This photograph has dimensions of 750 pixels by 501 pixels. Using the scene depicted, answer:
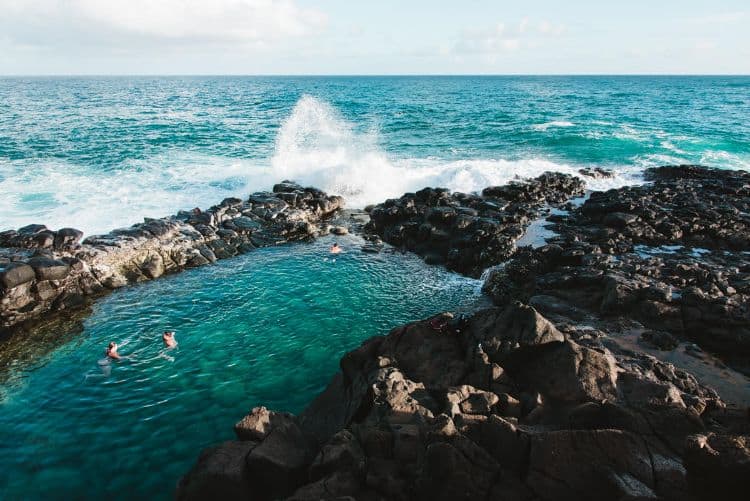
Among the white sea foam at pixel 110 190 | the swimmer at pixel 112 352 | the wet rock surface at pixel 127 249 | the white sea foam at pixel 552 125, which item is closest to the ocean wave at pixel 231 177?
the white sea foam at pixel 110 190

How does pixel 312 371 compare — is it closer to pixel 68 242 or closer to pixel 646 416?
pixel 646 416

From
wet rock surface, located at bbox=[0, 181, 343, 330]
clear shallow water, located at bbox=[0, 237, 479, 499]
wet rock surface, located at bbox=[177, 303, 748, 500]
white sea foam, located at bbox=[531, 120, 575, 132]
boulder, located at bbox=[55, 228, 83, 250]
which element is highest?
white sea foam, located at bbox=[531, 120, 575, 132]

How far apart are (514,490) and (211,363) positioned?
12.2 m

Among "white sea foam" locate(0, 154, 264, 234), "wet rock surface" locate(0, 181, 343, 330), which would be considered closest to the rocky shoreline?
"wet rock surface" locate(0, 181, 343, 330)

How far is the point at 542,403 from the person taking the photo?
1077cm

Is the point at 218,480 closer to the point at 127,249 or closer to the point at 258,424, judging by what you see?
the point at 258,424

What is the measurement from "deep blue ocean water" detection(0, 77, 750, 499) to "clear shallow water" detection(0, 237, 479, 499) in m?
0.07

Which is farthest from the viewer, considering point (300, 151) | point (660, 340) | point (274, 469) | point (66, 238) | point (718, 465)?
point (300, 151)

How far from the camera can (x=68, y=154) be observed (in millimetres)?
46062

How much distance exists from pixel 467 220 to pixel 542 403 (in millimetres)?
17790

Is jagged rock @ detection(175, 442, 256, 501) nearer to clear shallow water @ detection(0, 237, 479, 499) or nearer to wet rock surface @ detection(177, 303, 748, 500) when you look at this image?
wet rock surface @ detection(177, 303, 748, 500)

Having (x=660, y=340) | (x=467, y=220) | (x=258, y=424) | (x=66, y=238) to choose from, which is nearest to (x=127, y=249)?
(x=66, y=238)

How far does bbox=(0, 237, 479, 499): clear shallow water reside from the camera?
12.1 m

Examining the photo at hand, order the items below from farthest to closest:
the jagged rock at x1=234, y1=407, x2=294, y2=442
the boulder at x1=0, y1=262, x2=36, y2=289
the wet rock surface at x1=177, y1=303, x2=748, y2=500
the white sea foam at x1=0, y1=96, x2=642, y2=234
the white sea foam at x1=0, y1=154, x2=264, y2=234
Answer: the white sea foam at x1=0, y1=96, x2=642, y2=234
the white sea foam at x1=0, y1=154, x2=264, y2=234
the boulder at x1=0, y1=262, x2=36, y2=289
the jagged rock at x1=234, y1=407, x2=294, y2=442
the wet rock surface at x1=177, y1=303, x2=748, y2=500
